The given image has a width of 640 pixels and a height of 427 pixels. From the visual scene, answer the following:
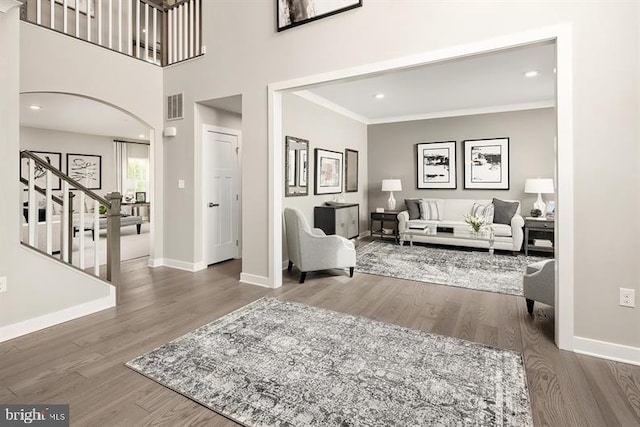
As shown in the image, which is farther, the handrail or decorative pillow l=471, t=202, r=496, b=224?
decorative pillow l=471, t=202, r=496, b=224

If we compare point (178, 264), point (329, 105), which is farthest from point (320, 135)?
point (178, 264)

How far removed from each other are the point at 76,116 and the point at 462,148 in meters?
8.09

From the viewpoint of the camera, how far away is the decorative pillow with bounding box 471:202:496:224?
6.00m

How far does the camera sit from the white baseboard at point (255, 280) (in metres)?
3.86

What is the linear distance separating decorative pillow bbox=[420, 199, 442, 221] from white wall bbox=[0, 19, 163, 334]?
17.5 feet

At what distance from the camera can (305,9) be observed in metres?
3.43

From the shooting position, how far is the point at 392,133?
24.4 feet

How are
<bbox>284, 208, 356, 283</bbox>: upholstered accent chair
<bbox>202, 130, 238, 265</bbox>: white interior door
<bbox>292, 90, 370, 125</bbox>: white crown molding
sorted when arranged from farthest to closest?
<bbox>292, 90, 370, 125</bbox>: white crown molding < <bbox>202, 130, 238, 265</bbox>: white interior door < <bbox>284, 208, 356, 283</bbox>: upholstered accent chair

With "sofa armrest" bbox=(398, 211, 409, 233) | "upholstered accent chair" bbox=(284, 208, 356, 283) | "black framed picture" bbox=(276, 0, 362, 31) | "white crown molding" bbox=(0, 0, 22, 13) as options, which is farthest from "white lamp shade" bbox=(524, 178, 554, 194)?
"white crown molding" bbox=(0, 0, 22, 13)

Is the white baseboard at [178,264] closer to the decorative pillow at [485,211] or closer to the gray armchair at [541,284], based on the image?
the gray armchair at [541,284]

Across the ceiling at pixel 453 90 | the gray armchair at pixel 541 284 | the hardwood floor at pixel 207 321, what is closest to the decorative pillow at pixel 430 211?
the ceiling at pixel 453 90

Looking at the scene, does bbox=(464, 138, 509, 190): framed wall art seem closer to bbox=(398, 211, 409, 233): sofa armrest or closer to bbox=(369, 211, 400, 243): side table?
bbox=(398, 211, 409, 233): sofa armrest

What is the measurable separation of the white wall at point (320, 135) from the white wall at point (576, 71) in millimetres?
962

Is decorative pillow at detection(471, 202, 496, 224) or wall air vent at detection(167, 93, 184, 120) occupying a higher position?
wall air vent at detection(167, 93, 184, 120)
